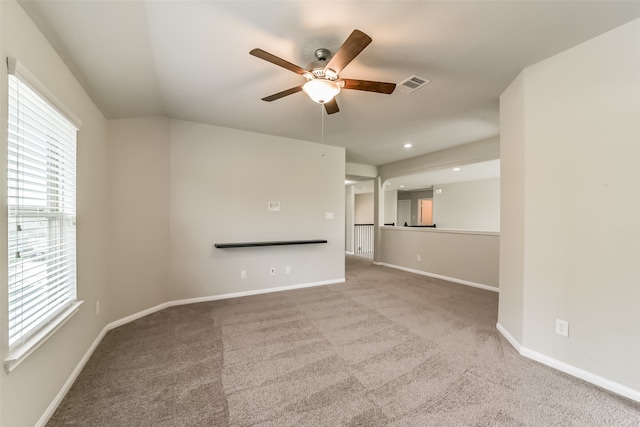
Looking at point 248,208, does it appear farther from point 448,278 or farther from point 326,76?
point 448,278

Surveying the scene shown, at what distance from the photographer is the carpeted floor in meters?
1.58

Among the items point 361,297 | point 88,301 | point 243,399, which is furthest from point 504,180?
point 88,301

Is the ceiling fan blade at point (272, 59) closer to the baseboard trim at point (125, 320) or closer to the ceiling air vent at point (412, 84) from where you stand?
the ceiling air vent at point (412, 84)

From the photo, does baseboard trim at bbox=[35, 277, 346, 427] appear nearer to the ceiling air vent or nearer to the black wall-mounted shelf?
the black wall-mounted shelf

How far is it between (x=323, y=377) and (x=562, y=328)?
2.02 meters

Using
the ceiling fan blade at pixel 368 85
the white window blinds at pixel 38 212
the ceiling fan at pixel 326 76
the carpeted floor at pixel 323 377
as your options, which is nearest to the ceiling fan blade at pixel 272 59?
the ceiling fan at pixel 326 76

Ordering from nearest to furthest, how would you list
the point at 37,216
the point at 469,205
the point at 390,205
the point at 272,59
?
the point at 37,216 < the point at 272,59 < the point at 469,205 < the point at 390,205

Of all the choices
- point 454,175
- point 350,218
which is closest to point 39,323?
point 454,175

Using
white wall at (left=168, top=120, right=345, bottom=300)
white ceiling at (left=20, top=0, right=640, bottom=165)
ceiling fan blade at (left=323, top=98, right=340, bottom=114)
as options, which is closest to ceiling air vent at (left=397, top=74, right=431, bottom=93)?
white ceiling at (left=20, top=0, right=640, bottom=165)

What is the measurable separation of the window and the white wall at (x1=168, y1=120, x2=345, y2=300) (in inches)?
61.7

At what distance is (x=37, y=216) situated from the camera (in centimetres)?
155

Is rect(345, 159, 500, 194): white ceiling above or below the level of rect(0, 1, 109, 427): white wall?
above

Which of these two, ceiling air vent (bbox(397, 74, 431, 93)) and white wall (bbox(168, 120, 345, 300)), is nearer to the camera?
ceiling air vent (bbox(397, 74, 431, 93))

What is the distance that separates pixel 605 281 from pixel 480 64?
78.7 inches
